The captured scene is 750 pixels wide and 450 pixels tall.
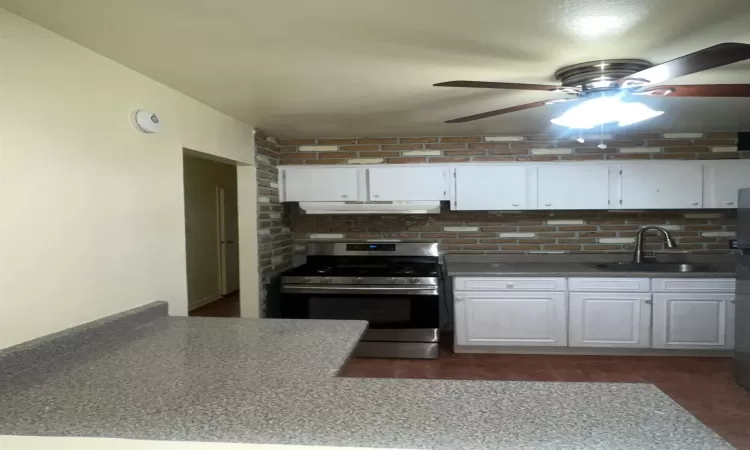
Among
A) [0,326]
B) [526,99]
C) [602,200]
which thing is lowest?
[0,326]

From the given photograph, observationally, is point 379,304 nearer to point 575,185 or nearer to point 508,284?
point 508,284

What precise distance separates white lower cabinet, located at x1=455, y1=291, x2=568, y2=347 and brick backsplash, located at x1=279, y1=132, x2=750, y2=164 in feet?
3.96

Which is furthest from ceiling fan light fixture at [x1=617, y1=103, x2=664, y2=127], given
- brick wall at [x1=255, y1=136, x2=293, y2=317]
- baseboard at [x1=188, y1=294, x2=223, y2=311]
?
baseboard at [x1=188, y1=294, x2=223, y2=311]

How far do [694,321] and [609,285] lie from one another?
0.69m

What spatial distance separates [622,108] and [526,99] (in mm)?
667

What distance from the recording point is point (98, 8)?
150 cm

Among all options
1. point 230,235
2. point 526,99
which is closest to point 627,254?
point 526,99

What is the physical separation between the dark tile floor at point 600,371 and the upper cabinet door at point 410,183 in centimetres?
133

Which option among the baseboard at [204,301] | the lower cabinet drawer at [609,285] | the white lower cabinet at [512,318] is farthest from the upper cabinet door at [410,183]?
the baseboard at [204,301]

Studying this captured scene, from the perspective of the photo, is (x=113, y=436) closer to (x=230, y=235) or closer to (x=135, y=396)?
(x=135, y=396)

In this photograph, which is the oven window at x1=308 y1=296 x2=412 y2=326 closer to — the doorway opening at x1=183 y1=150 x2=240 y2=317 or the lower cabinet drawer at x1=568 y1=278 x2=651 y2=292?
the lower cabinet drawer at x1=568 y1=278 x2=651 y2=292

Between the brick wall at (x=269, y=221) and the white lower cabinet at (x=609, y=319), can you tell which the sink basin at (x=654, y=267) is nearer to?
the white lower cabinet at (x=609, y=319)

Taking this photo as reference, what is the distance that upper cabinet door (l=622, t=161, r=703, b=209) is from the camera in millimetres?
3906

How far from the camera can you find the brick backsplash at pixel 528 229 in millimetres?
4164
